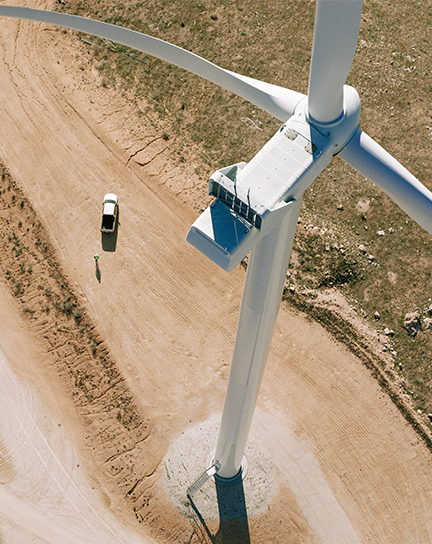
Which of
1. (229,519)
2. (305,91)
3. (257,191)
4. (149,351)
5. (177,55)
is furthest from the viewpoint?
(305,91)

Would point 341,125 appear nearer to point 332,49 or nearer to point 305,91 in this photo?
point 332,49

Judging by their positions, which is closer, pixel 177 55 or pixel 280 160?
pixel 280 160

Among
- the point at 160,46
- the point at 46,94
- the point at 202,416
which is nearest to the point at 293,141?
the point at 160,46

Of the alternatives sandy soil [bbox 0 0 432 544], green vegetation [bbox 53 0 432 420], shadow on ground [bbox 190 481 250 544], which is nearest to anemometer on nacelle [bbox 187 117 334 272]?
shadow on ground [bbox 190 481 250 544]

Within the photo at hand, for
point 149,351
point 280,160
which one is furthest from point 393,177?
point 149,351

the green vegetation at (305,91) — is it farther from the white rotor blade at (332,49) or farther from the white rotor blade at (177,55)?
the white rotor blade at (332,49)

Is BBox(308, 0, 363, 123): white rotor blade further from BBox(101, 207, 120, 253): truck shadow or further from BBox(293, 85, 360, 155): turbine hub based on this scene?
BBox(101, 207, 120, 253): truck shadow

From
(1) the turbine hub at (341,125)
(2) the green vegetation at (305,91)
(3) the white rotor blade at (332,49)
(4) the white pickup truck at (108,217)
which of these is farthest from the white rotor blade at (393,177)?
(4) the white pickup truck at (108,217)
